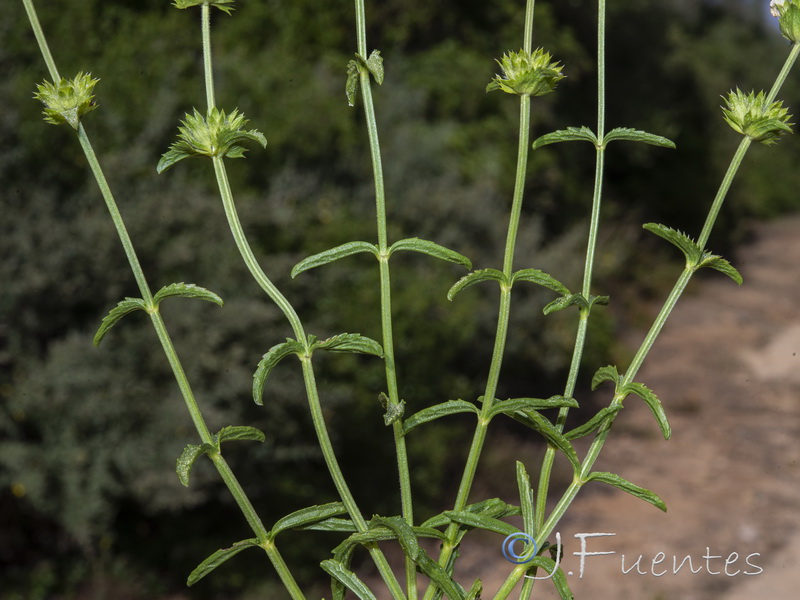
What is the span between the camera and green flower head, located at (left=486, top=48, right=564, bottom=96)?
75 centimetres

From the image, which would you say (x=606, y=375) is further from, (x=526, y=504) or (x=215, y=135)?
(x=215, y=135)

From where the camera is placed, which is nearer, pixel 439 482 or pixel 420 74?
pixel 439 482

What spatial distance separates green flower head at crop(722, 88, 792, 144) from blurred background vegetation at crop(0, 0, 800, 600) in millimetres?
3154

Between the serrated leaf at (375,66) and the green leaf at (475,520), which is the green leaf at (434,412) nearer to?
the green leaf at (475,520)

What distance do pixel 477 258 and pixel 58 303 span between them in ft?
9.65

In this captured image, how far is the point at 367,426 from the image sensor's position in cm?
454

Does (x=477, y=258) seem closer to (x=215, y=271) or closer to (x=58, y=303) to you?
(x=215, y=271)

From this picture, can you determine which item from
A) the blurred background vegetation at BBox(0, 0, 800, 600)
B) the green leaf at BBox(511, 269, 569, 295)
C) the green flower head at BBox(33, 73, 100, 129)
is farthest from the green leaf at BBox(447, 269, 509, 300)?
the blurred background vegetation at BBox(0, 0, 800, 600)

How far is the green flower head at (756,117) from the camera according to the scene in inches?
29.1

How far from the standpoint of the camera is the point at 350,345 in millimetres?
732

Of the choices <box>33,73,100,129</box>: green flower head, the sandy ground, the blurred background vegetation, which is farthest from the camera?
the sandy ground

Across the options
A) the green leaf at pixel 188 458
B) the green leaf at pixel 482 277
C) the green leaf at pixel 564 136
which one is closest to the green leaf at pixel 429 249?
the green leaf at pixel 482 277

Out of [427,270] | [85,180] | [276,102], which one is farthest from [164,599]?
[276,102]

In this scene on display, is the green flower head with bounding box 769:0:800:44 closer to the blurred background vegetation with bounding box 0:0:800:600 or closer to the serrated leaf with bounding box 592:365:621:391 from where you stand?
the serrated leaf with bounding box 592:365:621:391
